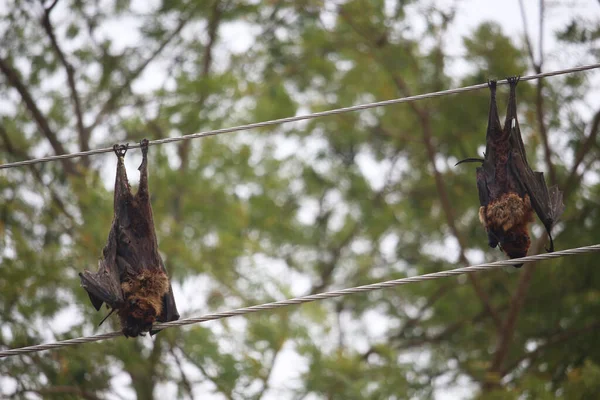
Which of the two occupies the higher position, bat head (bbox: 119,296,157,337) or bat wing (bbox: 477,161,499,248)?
bat wing (bbox: 477,161,499,248)

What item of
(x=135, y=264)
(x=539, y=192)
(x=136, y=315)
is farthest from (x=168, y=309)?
(x=539, y=192)

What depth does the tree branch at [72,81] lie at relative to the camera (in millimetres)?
14617

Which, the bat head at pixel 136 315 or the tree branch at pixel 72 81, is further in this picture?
the tree branch at pixel 72 81

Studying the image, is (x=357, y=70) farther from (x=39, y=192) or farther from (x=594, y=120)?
(x=39, y=192)

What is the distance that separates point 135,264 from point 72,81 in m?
9.22

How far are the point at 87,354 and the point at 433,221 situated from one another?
754 centimetres

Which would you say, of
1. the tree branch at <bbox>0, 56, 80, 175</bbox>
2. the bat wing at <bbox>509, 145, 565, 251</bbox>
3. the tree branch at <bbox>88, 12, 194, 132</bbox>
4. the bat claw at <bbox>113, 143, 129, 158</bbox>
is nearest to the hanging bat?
the bat wing at <bbox>509, 145, 565, 251</bbox>

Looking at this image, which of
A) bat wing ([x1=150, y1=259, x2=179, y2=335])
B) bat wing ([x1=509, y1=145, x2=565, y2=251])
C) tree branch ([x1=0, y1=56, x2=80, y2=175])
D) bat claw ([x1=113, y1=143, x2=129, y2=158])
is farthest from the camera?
tree branch ([x1=0, y1=56, x2=80, y2=175])

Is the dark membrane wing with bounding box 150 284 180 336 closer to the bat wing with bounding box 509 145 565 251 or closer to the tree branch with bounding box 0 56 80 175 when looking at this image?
the bat wing with bounding box 509 145 565 251

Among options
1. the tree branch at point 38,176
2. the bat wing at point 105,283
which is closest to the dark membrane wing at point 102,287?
the bat wing at point 105,283

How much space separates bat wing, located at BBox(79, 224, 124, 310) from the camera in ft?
23.4

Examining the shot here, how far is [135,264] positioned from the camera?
7949mm

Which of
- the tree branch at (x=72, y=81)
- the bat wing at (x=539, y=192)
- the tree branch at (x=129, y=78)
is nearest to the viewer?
the bat wing at (x=539, y=192)

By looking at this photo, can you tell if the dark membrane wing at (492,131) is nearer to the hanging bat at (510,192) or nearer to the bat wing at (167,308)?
the hanging bat at (510,192)
